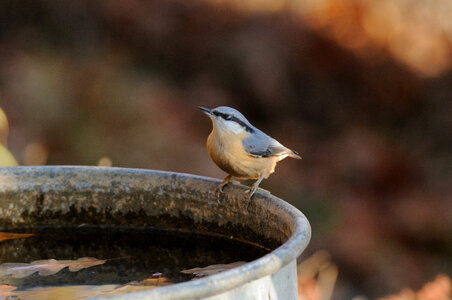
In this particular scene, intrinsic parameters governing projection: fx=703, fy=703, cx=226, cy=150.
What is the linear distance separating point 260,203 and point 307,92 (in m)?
4.21

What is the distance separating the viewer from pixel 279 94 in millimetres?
5934

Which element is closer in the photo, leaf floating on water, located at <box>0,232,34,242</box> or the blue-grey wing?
leaf floating on water, located at <box>0,232,34,242</box>

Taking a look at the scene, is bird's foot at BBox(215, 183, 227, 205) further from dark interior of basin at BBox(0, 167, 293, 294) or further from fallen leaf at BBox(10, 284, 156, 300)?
fallen leaf at BBox(10, 284, 156, 300)

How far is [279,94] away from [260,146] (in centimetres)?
351

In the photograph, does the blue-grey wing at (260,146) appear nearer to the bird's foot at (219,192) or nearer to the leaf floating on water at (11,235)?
the bird's foot at (219,192)

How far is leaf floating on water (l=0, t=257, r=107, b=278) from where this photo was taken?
5.98 feet

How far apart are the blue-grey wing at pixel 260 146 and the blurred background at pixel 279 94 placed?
2.64 metres

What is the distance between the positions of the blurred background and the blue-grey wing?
2641 mm

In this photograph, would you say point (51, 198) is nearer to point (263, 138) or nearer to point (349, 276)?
point (263, 138)

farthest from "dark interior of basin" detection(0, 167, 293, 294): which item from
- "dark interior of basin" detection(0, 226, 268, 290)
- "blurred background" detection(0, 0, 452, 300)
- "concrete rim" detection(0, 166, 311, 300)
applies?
"blurred background" detection(0, 0, 452, 300)

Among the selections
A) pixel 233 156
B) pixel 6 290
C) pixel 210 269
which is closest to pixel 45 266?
pixel 6 290

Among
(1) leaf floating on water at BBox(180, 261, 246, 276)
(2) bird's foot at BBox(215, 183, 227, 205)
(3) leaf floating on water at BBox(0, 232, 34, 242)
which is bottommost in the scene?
(1) leaf floating on water at BBox(180, 261, 246, 276)

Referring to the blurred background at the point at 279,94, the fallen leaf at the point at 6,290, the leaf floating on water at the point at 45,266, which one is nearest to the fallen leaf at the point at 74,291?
the fallen leaf at the point at 6,290

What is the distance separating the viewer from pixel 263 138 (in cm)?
250
